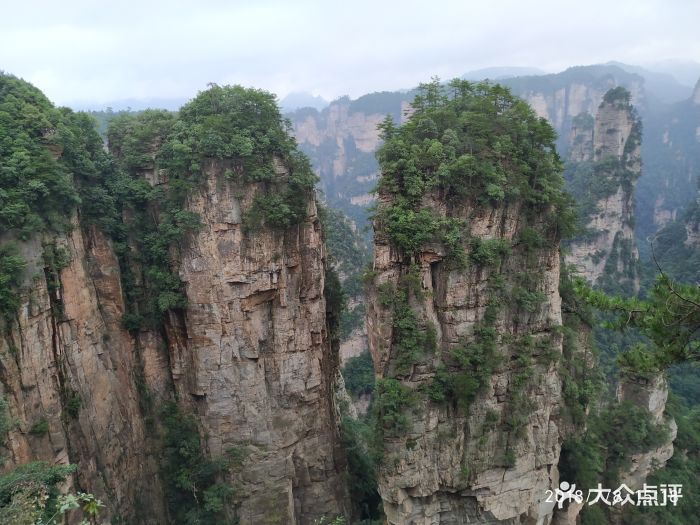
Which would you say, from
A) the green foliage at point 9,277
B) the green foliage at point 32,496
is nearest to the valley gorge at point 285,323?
the green foliage at point 9,277

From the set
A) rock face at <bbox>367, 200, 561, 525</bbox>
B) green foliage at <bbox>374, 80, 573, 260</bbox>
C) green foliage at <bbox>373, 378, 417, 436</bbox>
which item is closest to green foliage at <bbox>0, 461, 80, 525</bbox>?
green foliage at <bbox>373, 378, 417, 436</bbox>

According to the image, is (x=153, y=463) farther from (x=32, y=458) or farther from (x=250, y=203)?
(x=250, y=203)

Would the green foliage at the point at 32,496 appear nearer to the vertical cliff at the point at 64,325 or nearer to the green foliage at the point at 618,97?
the vertical cliff at the point at 64,325

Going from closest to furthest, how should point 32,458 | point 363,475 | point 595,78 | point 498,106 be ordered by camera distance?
point 32,458
point 498,106
point 363,475
point 595,78

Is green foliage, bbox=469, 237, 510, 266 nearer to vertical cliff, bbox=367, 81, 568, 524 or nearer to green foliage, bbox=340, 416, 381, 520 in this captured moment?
vertical cliff, bbox=367, 81, 568, 524

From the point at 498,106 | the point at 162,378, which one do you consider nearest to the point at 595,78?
the point at 498,106

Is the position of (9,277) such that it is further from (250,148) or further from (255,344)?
(250,148)
